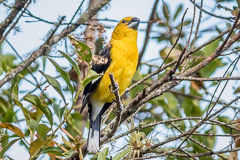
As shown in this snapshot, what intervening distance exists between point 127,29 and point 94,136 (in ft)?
5.42

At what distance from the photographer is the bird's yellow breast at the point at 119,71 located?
375cm

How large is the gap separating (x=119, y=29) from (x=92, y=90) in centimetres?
98

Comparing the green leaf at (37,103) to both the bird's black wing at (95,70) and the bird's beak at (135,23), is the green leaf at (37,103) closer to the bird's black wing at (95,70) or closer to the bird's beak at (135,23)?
the bird's black wing at (95,70)

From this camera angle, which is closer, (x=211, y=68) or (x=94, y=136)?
(x=94, y=136)

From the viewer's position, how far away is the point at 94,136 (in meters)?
3.14

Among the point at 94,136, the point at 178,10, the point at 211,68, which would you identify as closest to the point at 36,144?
the point at 94,136

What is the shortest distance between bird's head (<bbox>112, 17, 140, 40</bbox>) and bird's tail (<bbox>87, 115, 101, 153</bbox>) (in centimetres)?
101

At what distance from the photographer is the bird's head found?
4379 mm

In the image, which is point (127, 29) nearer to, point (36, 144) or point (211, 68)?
point (211, 68)

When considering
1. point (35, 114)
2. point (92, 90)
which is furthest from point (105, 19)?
point (35, 114)

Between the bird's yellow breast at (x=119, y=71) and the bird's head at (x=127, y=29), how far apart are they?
35 centimetres

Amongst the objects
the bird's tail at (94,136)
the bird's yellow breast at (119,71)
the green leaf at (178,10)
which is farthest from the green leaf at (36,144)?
the green leaf at (178,10)

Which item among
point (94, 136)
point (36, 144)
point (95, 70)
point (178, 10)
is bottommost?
point (36, 144)

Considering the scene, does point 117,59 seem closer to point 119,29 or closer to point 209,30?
point 119,29
